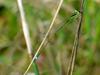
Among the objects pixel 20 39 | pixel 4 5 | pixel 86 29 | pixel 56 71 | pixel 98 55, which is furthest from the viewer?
pixel 4 5

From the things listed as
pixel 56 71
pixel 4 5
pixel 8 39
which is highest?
pixel 4 5

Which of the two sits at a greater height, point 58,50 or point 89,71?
point 58,50

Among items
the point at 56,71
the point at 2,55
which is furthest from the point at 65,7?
the point at 56,71

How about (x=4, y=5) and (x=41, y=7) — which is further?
(x=4, y=5)

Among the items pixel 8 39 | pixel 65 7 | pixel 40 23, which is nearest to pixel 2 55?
pixel 8 39

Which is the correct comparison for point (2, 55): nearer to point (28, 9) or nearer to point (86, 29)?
point (28, 9)

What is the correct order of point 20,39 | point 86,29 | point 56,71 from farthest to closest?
point 20,39 < point 86,29 < point 56,71
